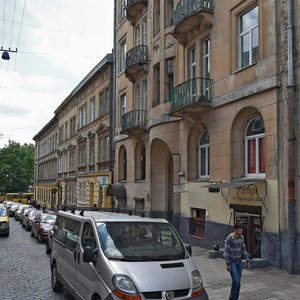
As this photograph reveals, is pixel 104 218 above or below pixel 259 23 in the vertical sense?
below

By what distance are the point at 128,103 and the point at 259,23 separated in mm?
14140

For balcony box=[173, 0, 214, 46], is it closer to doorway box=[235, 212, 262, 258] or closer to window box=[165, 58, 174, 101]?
window box=[165, 58, 174, 101]

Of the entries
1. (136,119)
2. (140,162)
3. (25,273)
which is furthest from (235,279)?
→ (140,162)

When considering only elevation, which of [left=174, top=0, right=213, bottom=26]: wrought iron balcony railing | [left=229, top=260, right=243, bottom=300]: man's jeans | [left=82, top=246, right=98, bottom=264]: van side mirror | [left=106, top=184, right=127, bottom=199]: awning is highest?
[left=174, top=0, right=213, bottom=26]: wrought iron balcony railing

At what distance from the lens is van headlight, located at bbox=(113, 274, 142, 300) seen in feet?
20.9

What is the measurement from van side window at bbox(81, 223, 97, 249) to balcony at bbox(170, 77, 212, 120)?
9.59 m

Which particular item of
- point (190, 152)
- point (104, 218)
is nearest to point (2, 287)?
point (104, 218)

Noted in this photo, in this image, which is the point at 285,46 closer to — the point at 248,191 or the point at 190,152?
the point at 248,191

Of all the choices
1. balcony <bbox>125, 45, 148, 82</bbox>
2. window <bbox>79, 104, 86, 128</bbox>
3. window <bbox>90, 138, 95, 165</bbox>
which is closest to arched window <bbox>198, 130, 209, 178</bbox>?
balcony <bbox>125, 45, 148, 82</bbox>

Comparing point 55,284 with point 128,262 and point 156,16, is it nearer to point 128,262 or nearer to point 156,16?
point 128,262

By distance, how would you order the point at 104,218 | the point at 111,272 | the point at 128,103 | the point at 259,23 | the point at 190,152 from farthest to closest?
1. the point at 128,103
2. the point at 190,152
3. the point at 259,23
4. the point at 104,218
5. the point at 111,272

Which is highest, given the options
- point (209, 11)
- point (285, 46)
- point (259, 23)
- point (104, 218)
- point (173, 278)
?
point (209, 11)

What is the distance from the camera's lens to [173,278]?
6730 mm

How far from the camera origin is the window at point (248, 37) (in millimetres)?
14773
